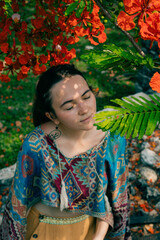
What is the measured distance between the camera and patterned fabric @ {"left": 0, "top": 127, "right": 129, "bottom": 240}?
186cm

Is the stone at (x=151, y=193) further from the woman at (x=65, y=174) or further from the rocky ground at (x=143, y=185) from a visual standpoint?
the woman at (x=65, y=174)

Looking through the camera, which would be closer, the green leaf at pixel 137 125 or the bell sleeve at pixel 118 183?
the green leaf at pixel 137 125

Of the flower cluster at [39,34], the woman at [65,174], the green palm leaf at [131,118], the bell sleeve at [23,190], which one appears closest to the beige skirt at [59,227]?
the woman at [65,174]

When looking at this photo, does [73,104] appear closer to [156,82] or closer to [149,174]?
[156,82]

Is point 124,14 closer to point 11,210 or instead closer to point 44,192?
point 44,192

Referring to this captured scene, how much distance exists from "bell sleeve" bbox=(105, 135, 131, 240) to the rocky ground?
2.94 ft

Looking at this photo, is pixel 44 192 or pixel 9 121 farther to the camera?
pixel 9 121

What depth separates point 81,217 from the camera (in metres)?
1.98

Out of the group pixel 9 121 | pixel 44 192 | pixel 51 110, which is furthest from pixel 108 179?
pixel 9 121

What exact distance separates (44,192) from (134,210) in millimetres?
1654

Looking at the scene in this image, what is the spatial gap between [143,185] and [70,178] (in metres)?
1.76

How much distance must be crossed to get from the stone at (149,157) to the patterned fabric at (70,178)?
165cm

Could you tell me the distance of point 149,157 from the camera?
363cm

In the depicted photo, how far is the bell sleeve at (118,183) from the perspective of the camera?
73.9 inches
